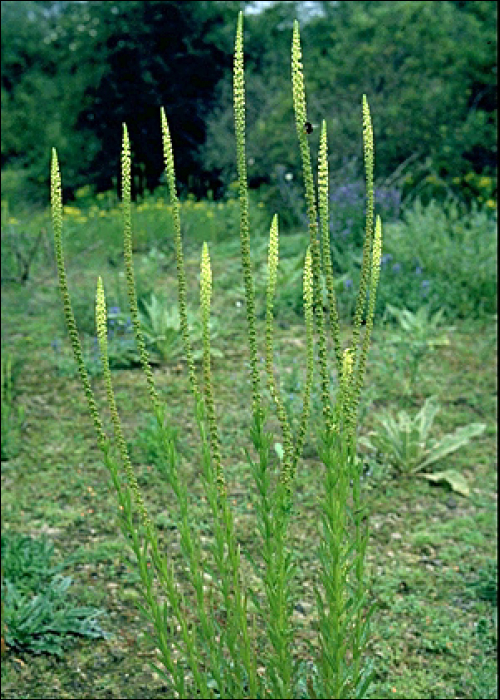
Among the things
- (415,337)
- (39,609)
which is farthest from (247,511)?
(415,337)

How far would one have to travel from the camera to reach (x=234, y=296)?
20.5ft

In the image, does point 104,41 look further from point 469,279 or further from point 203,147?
point 469,279

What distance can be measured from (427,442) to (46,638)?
6.62ft

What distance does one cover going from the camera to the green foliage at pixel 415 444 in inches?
153

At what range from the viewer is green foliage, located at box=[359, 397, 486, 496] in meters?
3.89

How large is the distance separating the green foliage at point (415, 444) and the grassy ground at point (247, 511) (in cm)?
7

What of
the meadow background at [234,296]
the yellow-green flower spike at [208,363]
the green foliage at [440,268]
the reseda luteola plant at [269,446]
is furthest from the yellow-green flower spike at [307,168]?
the green foliage at [440,268]

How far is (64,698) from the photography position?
2533 millimetres

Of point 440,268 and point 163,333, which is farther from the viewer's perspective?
point 440,268

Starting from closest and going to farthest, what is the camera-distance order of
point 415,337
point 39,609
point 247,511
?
point 39,609 < point 247,511 < point 415,337

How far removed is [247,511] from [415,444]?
0.81 m

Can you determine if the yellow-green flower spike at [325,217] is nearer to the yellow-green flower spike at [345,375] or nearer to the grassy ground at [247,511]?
the yellow-green flower spike at [345,375]

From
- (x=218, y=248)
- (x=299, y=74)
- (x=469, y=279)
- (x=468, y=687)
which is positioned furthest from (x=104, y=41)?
(x=299, y=74)

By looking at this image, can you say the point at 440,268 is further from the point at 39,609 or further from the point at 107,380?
the point at 107,380
